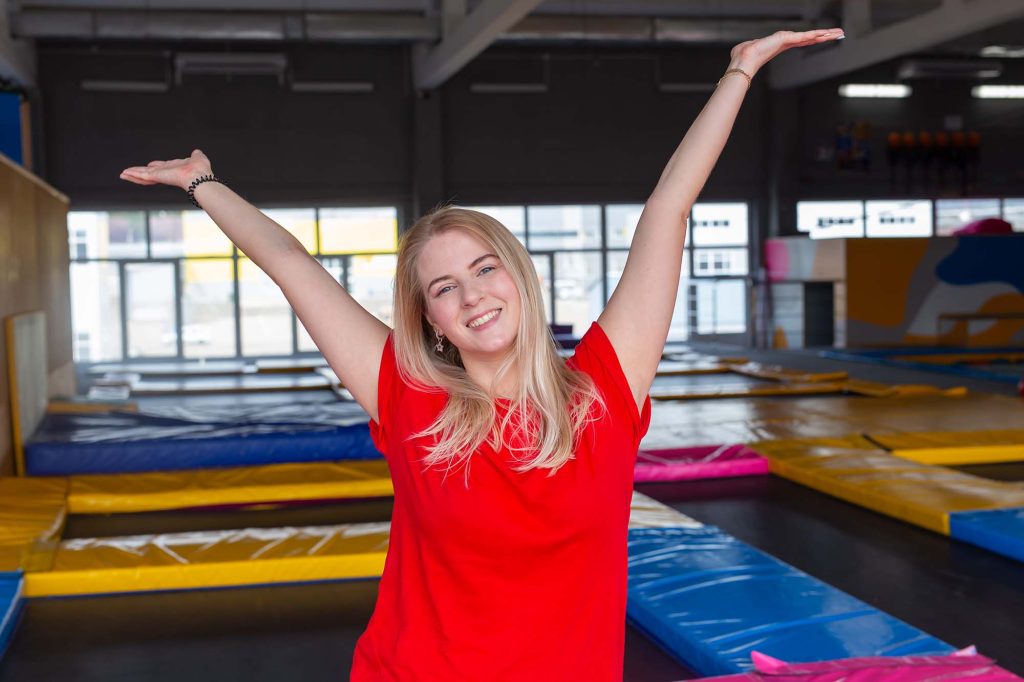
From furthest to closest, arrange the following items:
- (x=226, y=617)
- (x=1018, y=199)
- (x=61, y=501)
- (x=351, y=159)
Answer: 1. (x=1018, y=199)
2. (x=351, y=159)
3. (x=61, y=501)
4. (x=226, y=617)

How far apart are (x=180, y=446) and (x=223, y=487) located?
0.80 metres

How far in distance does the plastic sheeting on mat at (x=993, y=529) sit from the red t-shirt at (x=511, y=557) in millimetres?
3114

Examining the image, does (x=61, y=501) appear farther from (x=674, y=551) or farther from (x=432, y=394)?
(x=432, y=394)

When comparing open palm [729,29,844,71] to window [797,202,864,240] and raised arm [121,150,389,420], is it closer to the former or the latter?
raised arm [121,150,389,420]

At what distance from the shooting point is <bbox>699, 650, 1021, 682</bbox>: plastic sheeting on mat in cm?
228

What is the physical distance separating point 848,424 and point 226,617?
4614mm

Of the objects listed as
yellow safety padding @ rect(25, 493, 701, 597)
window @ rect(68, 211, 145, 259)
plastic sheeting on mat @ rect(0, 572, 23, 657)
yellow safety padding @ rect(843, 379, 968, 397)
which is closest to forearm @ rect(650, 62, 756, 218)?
plastic sheeting on mat @ rect(0, 572, 23, 657)

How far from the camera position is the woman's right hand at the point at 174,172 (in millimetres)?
1418

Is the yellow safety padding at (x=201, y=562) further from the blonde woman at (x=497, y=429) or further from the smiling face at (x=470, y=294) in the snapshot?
the smiling face at (x=470, y=294)

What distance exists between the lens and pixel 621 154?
1597cm

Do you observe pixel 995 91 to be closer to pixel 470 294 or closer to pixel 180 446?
pixel 180 446

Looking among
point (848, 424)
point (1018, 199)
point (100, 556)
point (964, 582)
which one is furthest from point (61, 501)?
point (1018, 199)

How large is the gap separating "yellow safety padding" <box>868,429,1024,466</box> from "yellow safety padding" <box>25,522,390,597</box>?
3.26 meters

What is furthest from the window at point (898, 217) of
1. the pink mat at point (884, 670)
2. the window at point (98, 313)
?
the pink mat at point (884, 670)
